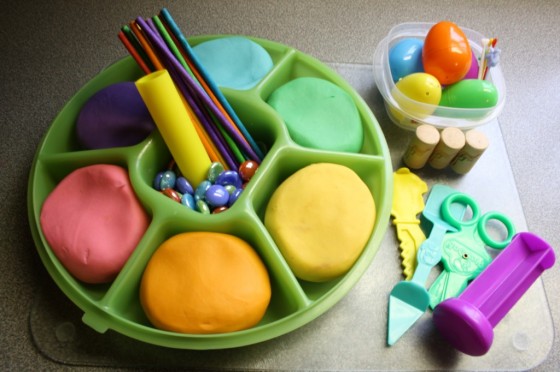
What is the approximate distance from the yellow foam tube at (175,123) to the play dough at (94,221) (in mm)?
84

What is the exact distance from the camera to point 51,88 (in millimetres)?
819

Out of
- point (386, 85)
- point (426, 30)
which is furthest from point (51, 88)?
point (426, 30)

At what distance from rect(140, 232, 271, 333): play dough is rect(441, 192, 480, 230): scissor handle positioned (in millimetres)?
306

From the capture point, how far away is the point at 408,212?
0.69 meters

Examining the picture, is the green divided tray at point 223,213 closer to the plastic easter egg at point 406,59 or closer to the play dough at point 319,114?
the play dough at point 319,114

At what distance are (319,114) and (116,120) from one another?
0.99 feet

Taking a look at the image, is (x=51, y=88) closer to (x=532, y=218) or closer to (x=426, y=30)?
(x=426, y=30)

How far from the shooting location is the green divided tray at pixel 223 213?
20.7 inches

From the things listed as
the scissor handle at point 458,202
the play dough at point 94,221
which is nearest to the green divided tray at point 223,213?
the play dough at point 94,221

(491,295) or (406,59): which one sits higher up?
(406,59)

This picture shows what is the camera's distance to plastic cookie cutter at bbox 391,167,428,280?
65cm

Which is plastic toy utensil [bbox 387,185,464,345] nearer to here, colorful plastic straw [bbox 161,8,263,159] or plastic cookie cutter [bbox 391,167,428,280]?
plastic cookie cutter [bbox 391,167,428,280]

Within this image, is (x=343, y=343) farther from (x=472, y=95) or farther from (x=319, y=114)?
(x=472, y=95)

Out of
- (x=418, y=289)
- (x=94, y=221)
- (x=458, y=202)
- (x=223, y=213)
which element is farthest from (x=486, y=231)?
(x=94, y=221)
